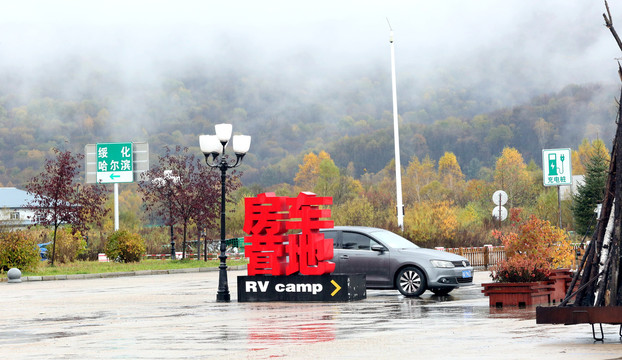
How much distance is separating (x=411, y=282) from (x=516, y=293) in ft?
13.9

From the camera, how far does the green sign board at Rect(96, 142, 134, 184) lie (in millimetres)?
61875

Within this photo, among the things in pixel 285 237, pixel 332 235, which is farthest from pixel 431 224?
pixel 285 237

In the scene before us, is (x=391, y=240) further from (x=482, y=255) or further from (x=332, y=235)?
(x=482, y=255)

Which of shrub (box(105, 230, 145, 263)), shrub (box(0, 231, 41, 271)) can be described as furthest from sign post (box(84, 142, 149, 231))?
shrub (box(0, 231, 41, 271))

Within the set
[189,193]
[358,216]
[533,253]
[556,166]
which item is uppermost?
[189,193]

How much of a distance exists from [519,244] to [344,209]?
43.1 m

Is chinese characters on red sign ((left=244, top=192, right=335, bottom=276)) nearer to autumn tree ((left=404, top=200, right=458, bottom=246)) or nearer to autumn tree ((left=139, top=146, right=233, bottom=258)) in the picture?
autumn tree ((left=404, top=200, right=458, bottom=246))

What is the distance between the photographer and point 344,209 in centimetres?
6247

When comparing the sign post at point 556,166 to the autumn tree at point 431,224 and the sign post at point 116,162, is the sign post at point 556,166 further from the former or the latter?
the sign post at point 116,162

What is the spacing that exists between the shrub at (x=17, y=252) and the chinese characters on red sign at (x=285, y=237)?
19858mm

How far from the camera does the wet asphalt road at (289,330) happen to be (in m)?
11.4

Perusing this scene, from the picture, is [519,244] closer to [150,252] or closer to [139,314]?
[139,314]

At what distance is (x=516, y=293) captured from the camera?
1825cm

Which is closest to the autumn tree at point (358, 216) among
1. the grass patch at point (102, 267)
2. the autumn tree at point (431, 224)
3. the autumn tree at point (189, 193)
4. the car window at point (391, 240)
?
the autumn tree at point (431, 224)
